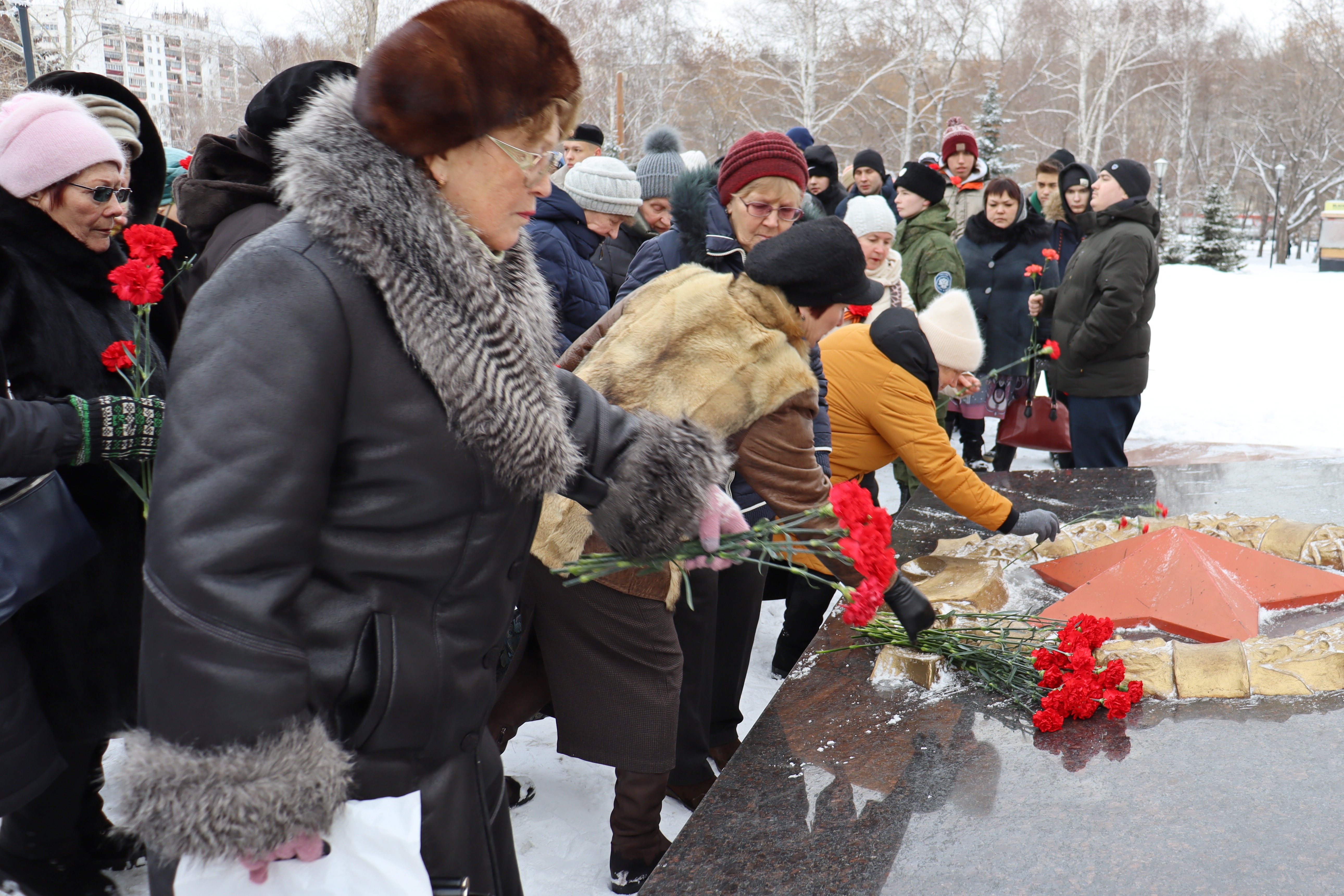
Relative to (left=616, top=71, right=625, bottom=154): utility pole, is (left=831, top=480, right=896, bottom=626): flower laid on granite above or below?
below

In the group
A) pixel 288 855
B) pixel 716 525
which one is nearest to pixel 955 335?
pixel 716 525

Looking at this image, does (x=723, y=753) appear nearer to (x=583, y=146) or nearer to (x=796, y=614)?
(x=796, y=614)

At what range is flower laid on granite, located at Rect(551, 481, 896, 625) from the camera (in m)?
1.67

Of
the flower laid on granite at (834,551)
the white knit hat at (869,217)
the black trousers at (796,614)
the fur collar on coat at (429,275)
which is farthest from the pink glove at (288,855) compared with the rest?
the white knit hat at (869,217)

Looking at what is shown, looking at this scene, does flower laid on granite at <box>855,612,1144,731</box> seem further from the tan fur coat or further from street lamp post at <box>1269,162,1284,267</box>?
street lamp post at <box>1269,162,1284,267</box>

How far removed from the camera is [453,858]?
1412mm

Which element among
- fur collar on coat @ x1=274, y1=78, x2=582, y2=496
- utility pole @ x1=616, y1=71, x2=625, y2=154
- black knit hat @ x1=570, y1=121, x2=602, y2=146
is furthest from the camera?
utility pole @ x1=616, y1=71, x2=625, y2=154

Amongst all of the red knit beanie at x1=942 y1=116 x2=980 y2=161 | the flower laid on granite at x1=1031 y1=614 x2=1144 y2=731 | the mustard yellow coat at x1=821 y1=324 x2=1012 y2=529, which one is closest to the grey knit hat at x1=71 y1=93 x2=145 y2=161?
the mustard yellow coat at x1=821 y1=324 x2=1012 y2=529

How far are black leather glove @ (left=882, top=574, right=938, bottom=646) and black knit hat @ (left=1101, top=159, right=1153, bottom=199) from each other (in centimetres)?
348

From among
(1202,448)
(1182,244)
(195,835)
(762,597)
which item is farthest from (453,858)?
(1182,244)

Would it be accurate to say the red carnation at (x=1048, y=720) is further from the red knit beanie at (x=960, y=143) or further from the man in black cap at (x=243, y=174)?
the red knit beanie at (x=960, y=143)

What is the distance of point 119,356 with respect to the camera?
2.28m

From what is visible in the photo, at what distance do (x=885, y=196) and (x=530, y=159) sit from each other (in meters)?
7.38

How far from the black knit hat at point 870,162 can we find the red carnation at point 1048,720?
5.43 m
